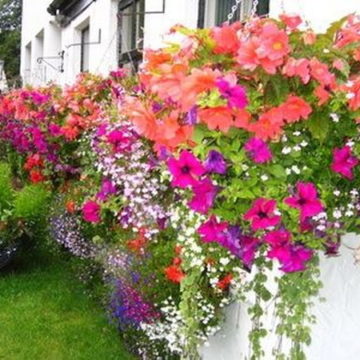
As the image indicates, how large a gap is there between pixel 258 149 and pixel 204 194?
0.23 m

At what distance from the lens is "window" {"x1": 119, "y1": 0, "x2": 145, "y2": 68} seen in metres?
8.13

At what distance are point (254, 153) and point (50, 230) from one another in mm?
4741

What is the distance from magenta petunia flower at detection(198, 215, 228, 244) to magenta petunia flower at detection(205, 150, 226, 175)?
0.72ft

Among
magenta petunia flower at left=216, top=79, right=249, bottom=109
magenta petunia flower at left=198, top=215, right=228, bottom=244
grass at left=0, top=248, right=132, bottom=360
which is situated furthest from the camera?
grass at left=0, top=248, right=132, bottom=360

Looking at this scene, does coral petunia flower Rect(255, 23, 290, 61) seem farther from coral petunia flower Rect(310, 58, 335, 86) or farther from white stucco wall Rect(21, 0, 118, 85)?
white stucco wall Rect(21, 0, 118, 85)

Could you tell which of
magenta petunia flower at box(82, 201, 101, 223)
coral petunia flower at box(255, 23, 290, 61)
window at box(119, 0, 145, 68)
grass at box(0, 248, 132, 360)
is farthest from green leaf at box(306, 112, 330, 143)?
window at box(119, 0, 145, 68)

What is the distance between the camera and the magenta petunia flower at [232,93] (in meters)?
1.97

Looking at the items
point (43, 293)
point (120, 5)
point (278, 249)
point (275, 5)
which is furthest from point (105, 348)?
point (120, 5)

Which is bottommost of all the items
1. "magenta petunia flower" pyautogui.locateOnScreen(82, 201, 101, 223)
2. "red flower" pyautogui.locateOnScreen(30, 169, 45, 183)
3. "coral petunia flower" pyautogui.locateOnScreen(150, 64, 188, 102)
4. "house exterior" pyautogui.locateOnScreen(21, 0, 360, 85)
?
"magenta petunia flower" pyautogui.locateOnScreen(82, 201, 101, 223)

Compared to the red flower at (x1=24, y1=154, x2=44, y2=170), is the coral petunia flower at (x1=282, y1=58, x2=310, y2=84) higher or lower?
lower

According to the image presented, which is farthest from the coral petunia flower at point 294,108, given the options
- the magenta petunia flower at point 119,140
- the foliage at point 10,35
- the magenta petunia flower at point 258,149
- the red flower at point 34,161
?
the foliage at point 10,35

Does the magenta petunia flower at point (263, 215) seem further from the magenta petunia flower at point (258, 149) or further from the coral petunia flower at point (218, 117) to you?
the coral petunia flower at point (218, 117)

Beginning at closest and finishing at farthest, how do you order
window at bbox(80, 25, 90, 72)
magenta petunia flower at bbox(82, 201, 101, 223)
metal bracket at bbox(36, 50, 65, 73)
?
magenta petunia flower at bbox(82, 201, 101, 223)
window at bbox(80, 25, 90, 72)
metal bracket at bbox(36, 50, 65, 73)

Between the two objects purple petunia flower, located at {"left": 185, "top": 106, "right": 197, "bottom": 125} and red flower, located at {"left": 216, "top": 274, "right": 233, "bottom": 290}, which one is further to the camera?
red flower, located at {"left": 216, "top": 274, "right": 233, "bottom": 290}
